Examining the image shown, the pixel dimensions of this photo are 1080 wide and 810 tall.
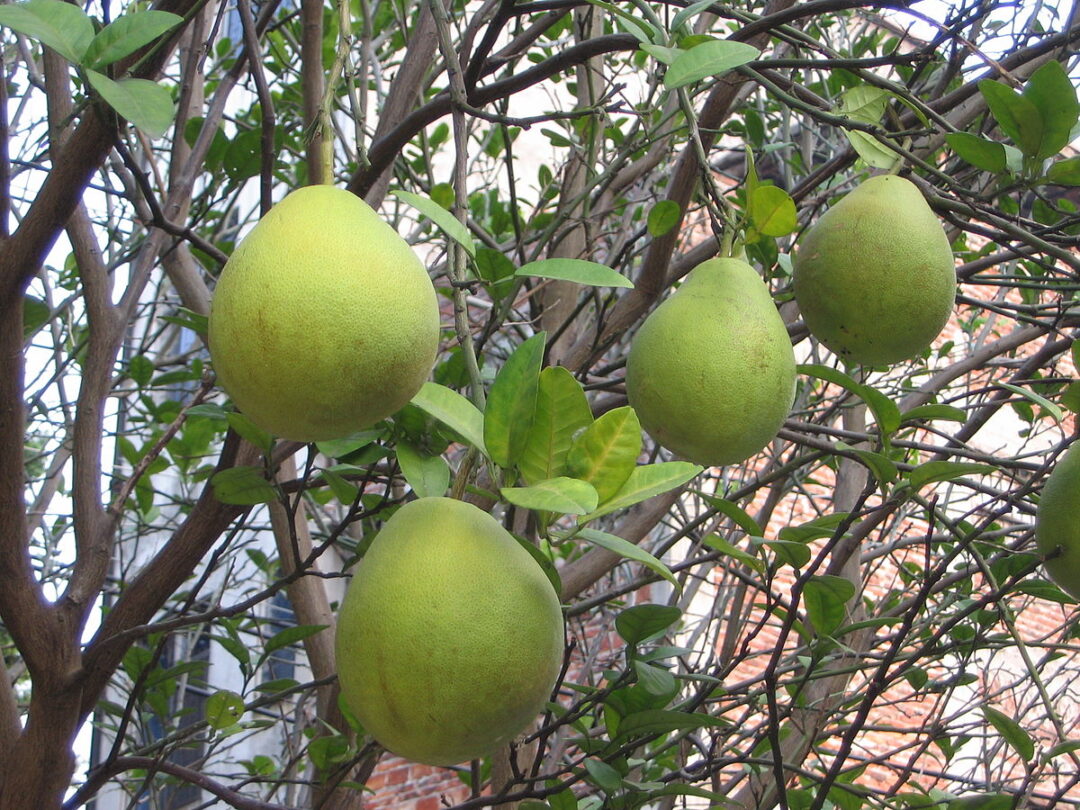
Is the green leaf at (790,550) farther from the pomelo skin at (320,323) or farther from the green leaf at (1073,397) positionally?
the pomelo skin at (320,323)

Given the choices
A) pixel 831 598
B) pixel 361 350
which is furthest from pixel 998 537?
pixel 361 350

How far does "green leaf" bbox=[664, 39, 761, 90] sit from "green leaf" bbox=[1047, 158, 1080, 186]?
13.3 inches

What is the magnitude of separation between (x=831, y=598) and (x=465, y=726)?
710 millimetres

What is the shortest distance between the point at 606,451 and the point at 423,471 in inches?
6.1

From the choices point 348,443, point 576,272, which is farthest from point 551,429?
point 348,443

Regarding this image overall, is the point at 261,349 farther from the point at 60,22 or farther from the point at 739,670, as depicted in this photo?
the point at 739,670

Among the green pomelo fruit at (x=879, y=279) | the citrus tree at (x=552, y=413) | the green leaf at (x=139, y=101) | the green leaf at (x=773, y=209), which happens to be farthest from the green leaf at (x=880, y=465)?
the green leaf at (x=139, y=101)

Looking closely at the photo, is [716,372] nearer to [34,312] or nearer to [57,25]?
[57,25]

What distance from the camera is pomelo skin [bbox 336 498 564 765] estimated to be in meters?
0.65

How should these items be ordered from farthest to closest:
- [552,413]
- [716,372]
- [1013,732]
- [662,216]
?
[662,216], [1013,732], [716,372], [552,413]

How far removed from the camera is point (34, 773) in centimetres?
126

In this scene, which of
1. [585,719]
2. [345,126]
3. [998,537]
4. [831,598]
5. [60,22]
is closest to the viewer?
[60,22]

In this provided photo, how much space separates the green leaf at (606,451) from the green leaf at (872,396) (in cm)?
32

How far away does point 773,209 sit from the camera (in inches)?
36.3
